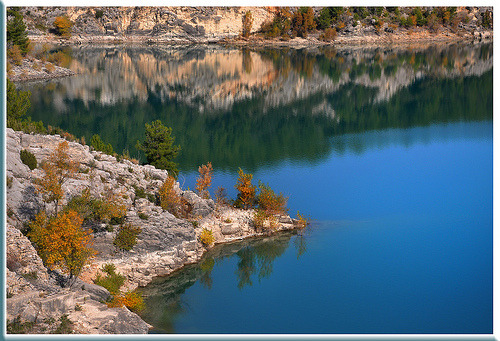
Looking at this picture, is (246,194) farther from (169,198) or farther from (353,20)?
(353,20)

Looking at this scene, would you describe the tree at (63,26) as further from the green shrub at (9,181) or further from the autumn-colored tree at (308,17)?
the green shrub at (9,181)

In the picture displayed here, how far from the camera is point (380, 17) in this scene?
128250 mm

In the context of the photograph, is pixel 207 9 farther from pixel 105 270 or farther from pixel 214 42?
pixel 105 270

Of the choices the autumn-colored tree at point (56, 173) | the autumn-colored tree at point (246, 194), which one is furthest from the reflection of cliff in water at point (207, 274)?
the autumn-colored tree at point (56, 173)

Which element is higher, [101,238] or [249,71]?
[101,238]

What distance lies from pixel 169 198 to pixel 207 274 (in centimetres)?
413

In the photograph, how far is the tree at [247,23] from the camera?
410 feet

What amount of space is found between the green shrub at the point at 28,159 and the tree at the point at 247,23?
101 metres

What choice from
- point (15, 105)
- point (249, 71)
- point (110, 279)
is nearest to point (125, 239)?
point (110, 279)

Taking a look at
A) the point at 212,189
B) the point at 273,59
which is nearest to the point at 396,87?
Answer: the point at 273,59

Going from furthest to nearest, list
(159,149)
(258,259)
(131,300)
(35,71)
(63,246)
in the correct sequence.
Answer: (35,71)
(159,149)
(258,259)
(131,300)
(63,246)

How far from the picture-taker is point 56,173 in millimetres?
28531

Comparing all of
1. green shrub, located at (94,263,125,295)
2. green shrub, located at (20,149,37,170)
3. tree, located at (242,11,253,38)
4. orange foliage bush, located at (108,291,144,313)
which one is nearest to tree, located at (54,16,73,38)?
tree, located at (242,11,253,38)

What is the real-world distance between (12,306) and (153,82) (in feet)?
206
